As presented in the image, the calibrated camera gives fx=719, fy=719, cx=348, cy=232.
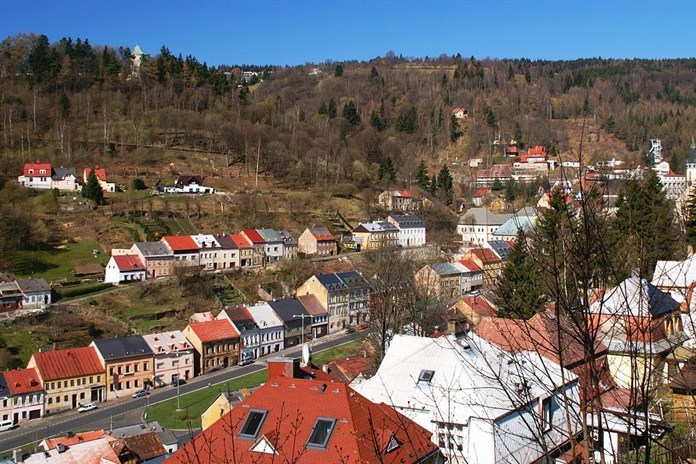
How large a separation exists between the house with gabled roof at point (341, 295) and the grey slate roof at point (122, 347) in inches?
475

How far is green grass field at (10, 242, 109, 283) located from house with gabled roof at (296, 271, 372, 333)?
42.9 ft

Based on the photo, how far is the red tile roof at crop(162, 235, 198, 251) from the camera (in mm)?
45281

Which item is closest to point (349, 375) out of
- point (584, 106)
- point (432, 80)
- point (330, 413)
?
point (330, 413)

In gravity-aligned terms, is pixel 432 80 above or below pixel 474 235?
above

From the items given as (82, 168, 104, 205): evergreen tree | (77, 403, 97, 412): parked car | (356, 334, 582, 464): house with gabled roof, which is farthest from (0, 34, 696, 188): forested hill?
(356, 334, 582, 464): house with gabled roof

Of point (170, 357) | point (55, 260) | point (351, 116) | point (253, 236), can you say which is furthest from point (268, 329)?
point (351, 116)

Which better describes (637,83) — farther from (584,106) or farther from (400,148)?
(400,148)

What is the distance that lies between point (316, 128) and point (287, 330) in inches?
1957

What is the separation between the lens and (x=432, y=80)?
407 ft

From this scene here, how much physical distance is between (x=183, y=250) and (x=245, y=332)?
35.8 feet

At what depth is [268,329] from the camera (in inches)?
1484

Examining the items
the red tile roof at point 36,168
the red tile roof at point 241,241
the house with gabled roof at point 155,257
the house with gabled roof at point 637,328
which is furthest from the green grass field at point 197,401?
the red tile roof at point 36,168

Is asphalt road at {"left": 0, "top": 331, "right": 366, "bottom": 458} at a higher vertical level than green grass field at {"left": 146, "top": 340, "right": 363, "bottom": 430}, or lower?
lower

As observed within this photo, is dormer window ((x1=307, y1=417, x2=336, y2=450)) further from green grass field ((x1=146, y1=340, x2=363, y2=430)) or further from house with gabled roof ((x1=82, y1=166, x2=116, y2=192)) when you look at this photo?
house with gabled roof ((x1=82, y1=166, x2=116, y2=192))
